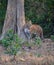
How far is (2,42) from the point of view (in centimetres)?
1418

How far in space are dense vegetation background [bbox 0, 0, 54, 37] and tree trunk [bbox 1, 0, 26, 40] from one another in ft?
5.60

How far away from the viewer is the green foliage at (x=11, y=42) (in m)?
12.6

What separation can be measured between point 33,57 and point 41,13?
520cm

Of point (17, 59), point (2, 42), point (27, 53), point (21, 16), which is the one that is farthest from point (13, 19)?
point (17, 59)

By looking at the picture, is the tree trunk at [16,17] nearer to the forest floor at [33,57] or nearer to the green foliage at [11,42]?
the green foliage at [11,42]

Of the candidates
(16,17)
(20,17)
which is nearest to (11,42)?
(20,17)

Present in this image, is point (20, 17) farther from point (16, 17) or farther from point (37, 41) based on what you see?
point (37, 41)

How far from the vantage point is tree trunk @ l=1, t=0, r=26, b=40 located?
14902 millimetres

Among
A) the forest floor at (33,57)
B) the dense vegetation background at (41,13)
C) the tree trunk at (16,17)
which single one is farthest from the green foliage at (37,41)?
the dense vegetation background at (41,13)

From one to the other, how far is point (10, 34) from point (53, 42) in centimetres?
200

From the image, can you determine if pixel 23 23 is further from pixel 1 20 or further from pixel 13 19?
pixel 1 20

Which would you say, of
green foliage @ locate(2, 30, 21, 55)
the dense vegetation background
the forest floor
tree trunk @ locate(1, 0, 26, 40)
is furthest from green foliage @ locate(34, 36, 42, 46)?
the dense vegetation background

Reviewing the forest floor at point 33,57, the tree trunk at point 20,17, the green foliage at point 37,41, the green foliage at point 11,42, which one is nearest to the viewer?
the forest floor at point 33,57

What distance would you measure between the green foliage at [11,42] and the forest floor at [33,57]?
0.21 metres
